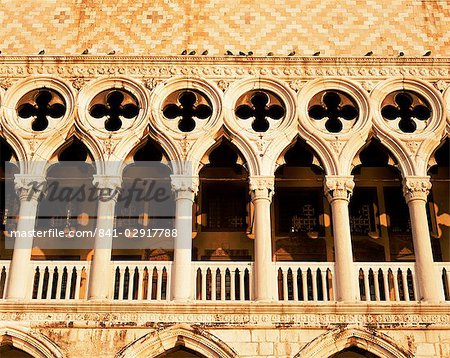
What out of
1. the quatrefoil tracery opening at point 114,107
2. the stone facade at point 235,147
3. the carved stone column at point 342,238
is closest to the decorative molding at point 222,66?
the stone facade at point 235,147

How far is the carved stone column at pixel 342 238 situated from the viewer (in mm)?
10570

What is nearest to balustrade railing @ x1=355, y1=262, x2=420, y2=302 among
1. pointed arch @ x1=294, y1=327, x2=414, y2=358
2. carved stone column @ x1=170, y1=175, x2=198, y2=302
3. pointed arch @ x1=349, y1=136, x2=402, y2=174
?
pointed arch @ x1=294, y1=327, x2=414, y2=358

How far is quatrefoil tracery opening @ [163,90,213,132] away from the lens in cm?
1186

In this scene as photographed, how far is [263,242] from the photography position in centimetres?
1088

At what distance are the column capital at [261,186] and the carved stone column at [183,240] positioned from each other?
0.85 m

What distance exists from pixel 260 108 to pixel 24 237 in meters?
4.09

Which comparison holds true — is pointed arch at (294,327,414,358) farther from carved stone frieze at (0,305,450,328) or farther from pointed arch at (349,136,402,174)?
pointed arch at (349,136,402,174)

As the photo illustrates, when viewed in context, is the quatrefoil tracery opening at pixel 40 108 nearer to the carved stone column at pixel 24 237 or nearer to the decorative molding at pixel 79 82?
the decorative molding at pixel 79 82

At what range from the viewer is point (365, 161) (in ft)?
41.7

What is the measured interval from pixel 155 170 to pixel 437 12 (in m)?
5.56

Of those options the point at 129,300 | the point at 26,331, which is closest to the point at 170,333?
the point at 129,300

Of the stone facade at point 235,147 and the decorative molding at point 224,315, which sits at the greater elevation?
the stone facade at point 235,147

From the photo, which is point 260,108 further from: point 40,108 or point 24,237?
point 24,237

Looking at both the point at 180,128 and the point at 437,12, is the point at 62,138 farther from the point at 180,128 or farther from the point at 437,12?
the point at 437,12
